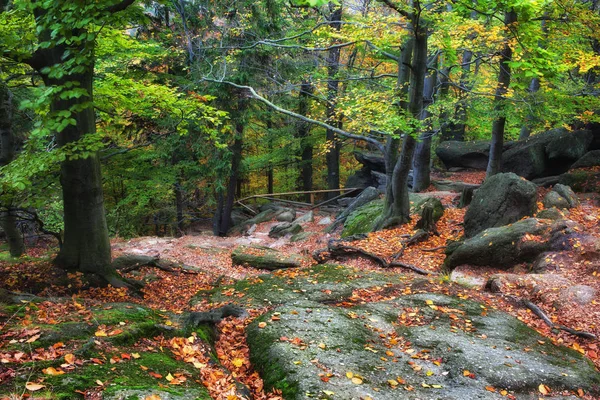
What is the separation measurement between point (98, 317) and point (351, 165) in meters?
29.3

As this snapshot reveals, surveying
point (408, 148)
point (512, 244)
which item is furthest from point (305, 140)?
point (512, 244)

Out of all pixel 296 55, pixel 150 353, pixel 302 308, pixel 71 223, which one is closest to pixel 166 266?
pixel 71 223

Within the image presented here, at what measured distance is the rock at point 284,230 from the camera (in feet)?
59.2

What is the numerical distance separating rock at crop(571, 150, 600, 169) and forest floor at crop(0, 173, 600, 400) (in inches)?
198

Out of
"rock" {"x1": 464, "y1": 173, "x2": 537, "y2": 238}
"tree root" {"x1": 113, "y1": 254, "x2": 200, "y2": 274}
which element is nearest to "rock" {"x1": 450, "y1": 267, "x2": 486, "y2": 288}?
"rock" {"x1": 464, "y1": 173, "x2": 537, "y2": 238}

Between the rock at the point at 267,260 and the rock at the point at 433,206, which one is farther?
the rock at the point at 433,206

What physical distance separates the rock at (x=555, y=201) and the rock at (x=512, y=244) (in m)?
2.29

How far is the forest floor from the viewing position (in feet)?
9.53

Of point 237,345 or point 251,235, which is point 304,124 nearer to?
point 251,235

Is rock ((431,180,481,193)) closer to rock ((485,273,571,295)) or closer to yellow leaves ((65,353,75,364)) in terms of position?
rock ((485,273,571,295))

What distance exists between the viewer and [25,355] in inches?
119

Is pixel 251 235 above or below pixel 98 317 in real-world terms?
below

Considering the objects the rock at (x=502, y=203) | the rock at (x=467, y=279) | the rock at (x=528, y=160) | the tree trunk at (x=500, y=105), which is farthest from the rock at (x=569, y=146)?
the rock at (x=467, y=279)

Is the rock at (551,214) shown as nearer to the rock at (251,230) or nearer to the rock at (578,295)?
the rock at (578,295)
